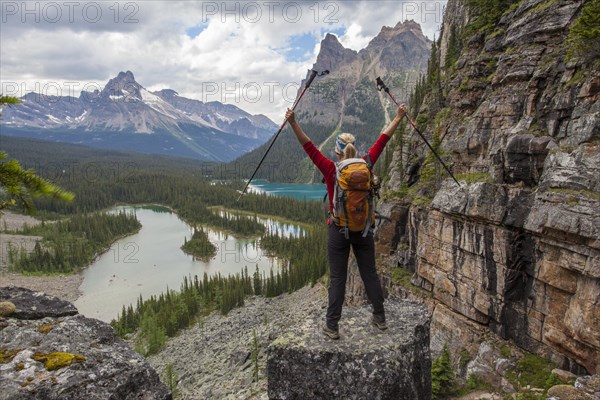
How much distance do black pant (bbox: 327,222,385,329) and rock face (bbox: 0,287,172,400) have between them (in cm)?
357

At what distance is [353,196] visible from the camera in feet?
23.6

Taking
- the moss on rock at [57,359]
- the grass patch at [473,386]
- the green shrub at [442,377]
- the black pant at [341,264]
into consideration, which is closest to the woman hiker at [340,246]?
the black pant at [341,264]

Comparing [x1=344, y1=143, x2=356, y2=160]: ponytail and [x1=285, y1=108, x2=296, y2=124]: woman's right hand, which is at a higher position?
[x1=285, y1=108, x2=296, y2=124]: woman's right hand

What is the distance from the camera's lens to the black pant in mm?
7711

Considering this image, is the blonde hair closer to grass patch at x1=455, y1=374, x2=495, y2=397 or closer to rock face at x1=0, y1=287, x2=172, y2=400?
→ rock face at x1=0, y1=287, x2=172, y2=400

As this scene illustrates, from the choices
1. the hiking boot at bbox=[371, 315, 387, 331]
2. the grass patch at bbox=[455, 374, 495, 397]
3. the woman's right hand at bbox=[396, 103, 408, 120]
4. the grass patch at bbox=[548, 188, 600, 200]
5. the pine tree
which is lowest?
the grass patch at bbox=[455, 374, 495, 397]

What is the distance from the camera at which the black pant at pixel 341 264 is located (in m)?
7.71

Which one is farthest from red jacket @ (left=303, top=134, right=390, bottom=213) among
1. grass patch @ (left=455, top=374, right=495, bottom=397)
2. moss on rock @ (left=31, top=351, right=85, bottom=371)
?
grass patch @ (left=455, top=374, right=495, bottom=397)

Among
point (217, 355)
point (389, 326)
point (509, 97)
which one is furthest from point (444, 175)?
point (217, 355)

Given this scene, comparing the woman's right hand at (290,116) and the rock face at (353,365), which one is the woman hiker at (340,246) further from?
the rock face at (353,365)

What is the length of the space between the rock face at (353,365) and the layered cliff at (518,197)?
9.82m

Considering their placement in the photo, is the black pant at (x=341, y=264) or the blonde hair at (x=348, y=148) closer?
the blonde hair at (x=348, y=148)

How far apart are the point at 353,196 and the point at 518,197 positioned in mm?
13707

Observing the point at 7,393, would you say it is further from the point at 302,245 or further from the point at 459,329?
the point at 302,245
